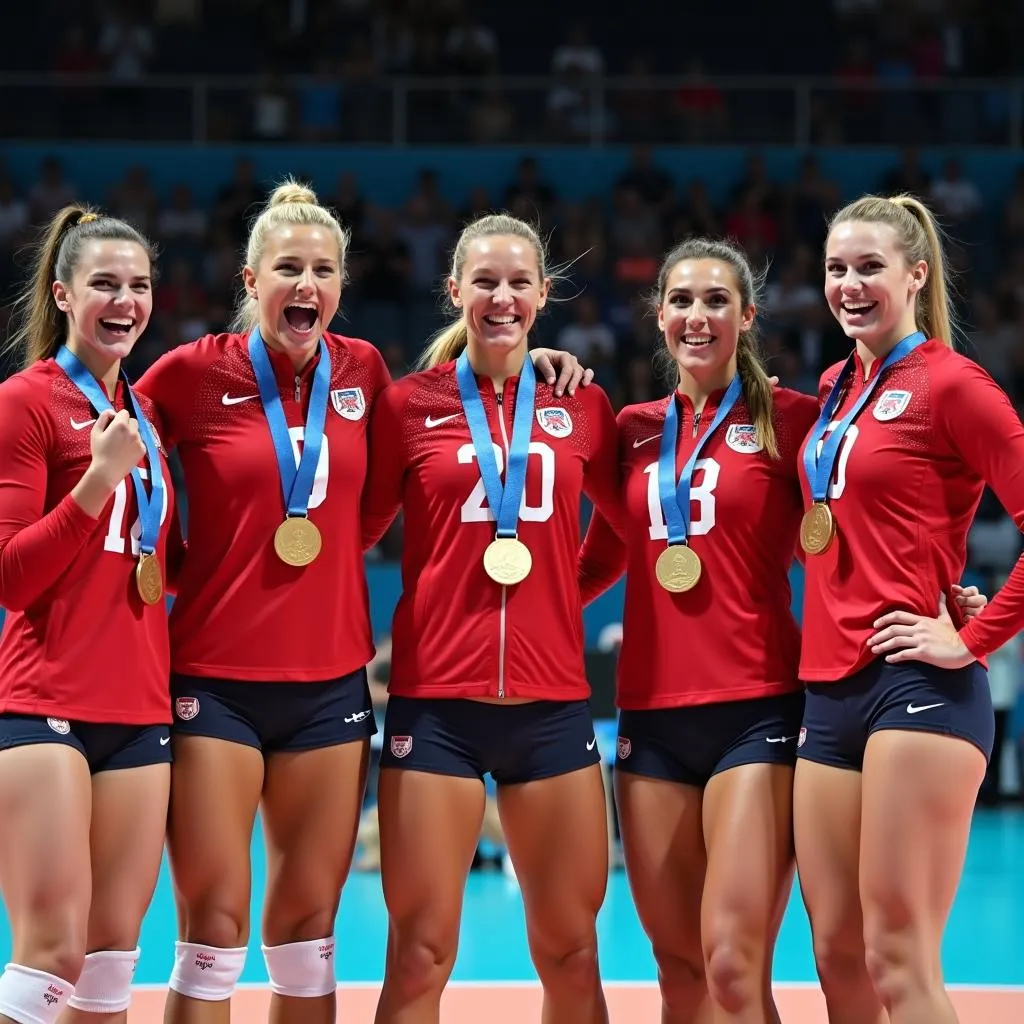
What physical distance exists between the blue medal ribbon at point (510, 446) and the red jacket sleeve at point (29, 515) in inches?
42.6

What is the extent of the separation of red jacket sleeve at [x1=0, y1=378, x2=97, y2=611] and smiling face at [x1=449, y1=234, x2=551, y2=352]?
4.06ft

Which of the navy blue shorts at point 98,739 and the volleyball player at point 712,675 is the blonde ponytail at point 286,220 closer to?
the volleyball player at point 712,675

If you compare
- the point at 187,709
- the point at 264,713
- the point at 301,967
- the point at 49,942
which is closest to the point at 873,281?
the point at 264,713

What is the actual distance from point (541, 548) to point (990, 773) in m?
7.67

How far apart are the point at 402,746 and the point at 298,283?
1329 mm

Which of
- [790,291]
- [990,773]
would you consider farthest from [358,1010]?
[790,291]

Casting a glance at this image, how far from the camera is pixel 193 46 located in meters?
15.5

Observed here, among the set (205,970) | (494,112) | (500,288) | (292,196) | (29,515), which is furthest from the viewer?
(494,112)

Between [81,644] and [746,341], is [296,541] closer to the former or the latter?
[81,644]

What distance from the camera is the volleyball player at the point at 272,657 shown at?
4.08 metres

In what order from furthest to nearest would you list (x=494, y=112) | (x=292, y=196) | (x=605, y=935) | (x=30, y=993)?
(x=494, y=112)
(x=605, y=935)
(x=292, y=196)
(x=30, y=993)

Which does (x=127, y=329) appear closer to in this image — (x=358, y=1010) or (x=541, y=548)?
(x=541, y=548)

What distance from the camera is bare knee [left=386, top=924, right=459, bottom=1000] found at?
4.07 meters

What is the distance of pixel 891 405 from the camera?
159 inches
